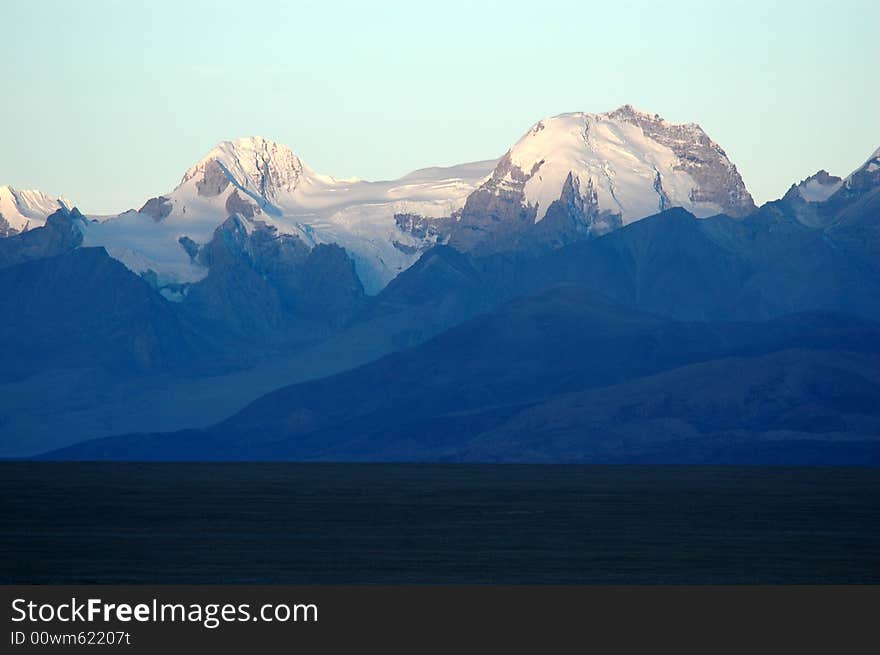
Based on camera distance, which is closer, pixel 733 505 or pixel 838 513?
pixel 838 513

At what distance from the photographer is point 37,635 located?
74.6 metres

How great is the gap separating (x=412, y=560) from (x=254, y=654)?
46.8 meters

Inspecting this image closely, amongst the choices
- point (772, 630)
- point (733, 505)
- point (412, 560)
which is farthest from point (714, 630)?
point (733, 505)

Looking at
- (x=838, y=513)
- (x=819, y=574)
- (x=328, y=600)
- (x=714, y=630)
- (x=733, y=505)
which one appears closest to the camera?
(x=714, y=630)

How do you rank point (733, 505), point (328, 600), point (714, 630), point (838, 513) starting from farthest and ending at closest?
point (733, 505) → point (838, 513) → point (328, 600) → point (714, 630)

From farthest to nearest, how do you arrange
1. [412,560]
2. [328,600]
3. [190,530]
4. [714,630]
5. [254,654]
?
[190,530]
[412,560]
[328,600]
[714,630]
[254,654]

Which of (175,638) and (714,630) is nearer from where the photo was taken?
(175,638)

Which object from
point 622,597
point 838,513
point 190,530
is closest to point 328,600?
point 622,597

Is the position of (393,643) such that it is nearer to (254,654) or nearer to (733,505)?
(254,654)

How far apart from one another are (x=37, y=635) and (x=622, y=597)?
3167 cm

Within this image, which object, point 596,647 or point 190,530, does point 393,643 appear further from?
point 190,530

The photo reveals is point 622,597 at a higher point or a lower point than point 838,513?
lower

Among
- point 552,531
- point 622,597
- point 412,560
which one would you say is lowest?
point 622,597

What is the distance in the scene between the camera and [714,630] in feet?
267
